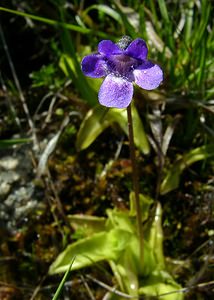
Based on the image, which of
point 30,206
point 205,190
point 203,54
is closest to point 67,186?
point 30,206

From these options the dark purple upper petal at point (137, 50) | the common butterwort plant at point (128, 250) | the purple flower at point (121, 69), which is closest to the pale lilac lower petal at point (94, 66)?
the purple flower at point (121, 69)

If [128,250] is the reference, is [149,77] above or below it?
above

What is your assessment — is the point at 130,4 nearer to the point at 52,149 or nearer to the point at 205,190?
the point at 52,149

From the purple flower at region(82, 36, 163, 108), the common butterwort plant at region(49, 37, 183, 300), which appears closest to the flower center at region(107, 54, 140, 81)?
the purple flower at region(82, 36, 163, 108)

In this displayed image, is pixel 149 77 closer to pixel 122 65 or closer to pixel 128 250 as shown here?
pixel 122 65

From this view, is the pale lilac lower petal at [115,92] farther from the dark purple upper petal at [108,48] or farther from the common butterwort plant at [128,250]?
the common butterwort plant at [128,250]

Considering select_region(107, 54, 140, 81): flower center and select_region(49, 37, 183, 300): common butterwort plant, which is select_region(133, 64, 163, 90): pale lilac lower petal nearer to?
select_region(107, 54, 140, 81): flower center

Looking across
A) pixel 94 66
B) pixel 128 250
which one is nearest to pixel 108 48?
pixel 94 66
